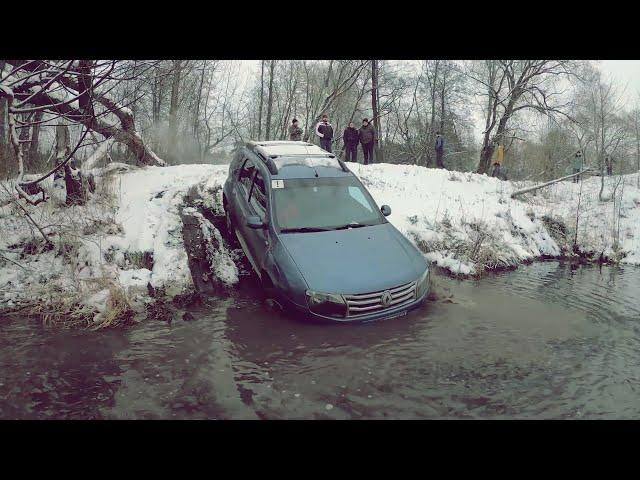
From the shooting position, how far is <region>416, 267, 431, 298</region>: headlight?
630cm

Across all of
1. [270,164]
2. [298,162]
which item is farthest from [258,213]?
[298,162]

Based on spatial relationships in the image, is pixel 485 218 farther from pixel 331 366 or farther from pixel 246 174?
pixel 331 366

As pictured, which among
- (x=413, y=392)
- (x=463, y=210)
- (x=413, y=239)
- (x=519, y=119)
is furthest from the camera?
(x=519, y=119)

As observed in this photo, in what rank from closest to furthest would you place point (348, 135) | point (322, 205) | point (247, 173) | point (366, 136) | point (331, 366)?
point (331, 366) → point (322, 205) → point (247, 173) → point (366, 136) → point (348, 135)

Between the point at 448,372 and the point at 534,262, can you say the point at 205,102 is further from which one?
the point at 448,372

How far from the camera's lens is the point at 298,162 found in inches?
312

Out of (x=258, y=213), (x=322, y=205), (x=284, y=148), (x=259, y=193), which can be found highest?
(x=284, y=148)

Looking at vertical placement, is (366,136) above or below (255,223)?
above

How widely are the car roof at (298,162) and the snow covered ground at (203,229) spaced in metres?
1.89

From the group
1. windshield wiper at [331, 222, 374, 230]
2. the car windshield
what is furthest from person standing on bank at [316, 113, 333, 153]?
windshield wiper at [331, 222, 374, 230]

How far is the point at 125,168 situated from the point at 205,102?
78.8ft

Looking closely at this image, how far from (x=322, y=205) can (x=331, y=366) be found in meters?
2.92
